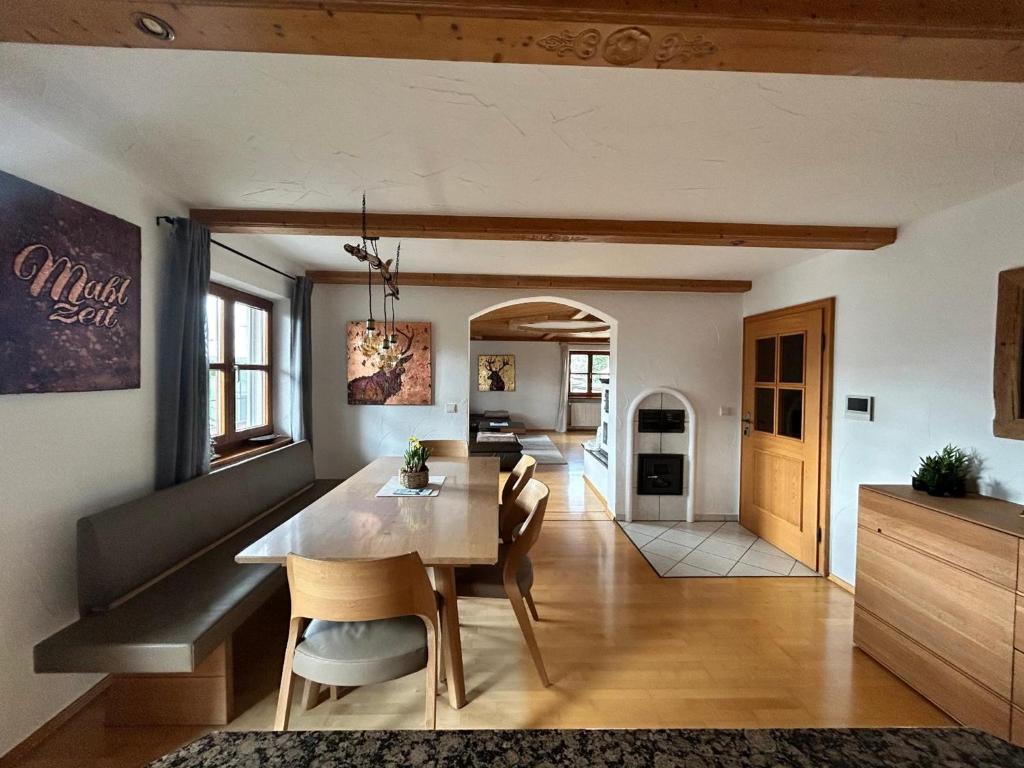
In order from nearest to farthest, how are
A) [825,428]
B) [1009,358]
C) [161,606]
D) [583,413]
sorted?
[161,606] < [1009,358] < [825,428] < [583,413]

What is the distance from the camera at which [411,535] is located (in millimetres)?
1879

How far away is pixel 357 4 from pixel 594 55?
56cm

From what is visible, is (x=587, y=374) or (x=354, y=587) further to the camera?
(x=587, y=374)

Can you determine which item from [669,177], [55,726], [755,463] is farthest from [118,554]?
[755,463]

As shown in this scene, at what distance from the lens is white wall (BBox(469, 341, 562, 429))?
427 inches

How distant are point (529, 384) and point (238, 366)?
780cm

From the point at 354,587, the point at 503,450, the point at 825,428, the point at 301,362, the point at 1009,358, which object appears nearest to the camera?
the point at 354,587

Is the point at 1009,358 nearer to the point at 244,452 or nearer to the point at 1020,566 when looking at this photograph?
the point at 1020,566

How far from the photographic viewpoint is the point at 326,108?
1.58 metres

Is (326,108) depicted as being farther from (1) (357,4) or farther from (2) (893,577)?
(2) (893,577)

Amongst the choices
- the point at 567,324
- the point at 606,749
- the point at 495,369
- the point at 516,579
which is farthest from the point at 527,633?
the point at 495,369

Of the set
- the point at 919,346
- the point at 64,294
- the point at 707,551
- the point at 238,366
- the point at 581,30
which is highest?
the point at 581,30

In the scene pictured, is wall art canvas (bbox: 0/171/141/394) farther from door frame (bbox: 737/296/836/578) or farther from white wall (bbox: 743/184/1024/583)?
door frame (bbox: 737/296/836/578)

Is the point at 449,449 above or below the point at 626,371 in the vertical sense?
below
